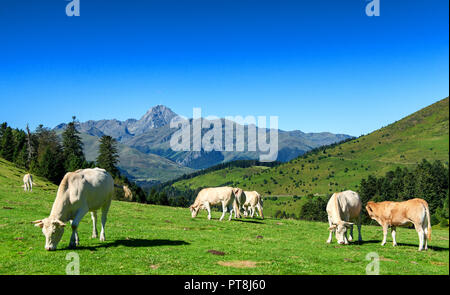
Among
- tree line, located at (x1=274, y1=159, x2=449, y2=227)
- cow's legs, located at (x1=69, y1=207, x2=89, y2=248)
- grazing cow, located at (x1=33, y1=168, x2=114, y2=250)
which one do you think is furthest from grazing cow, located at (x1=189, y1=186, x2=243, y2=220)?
tree line, located at (x1=274, y1=159, x2=449, y2=227)

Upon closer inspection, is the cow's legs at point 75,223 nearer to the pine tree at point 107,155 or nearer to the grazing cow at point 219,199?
the grazing cow at point 219,199

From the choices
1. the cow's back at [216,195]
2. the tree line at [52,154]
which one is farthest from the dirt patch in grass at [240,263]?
the tree line at [52,154]

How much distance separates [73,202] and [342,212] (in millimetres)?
17628

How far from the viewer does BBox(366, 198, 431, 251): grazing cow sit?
2173cm

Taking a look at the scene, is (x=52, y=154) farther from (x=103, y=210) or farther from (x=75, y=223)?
(x=75, y=223)

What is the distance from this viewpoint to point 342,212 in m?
24.3

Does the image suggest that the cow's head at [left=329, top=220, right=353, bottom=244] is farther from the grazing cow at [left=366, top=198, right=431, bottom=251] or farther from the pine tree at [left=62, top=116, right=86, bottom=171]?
the pine tree at [left=62, top=116, right=86, bottom=171]

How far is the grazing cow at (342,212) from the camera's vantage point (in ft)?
74.7

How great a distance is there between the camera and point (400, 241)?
2686cm

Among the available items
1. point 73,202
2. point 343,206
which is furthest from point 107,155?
point 343,206
